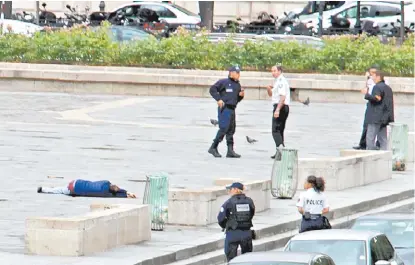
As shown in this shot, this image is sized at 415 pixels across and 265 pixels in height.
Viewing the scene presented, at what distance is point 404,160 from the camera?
27578 millimetres

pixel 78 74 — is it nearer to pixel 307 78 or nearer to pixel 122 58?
pixel 122 58

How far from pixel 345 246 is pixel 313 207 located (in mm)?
2212

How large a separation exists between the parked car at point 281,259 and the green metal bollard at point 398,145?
14311mm

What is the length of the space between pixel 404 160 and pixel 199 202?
9.24m

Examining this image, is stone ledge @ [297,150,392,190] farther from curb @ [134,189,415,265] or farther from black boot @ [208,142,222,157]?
black boot @ [208,142,222,157]

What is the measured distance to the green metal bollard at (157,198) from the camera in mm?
18508

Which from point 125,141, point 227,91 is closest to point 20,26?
point 125,141

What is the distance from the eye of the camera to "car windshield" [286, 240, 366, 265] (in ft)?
48.4

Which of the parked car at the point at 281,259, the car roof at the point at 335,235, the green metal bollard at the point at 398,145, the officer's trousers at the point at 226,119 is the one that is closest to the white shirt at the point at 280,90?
the officer's trousers at the point at 226,119

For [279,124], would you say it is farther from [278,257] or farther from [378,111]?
[278,257]

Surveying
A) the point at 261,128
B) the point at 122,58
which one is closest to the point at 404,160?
the point at 261,128

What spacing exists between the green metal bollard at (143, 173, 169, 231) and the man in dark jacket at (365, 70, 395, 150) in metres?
8.72

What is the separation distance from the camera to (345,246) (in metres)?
14.9

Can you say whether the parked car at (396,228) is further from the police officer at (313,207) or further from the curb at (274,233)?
the curb at (274,233)
